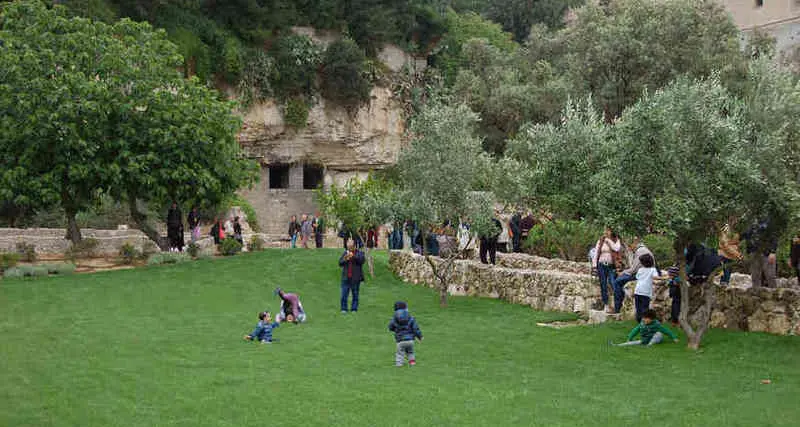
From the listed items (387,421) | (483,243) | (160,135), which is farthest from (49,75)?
(387,421)

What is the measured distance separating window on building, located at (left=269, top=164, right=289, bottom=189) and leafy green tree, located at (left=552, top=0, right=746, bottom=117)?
2199cm

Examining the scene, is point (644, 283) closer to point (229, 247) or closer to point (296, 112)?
point (229, 247)

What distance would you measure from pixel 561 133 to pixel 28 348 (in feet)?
40.3

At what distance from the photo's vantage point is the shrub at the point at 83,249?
31.8m

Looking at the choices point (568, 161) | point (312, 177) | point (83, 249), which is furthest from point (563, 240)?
point (312, 177)

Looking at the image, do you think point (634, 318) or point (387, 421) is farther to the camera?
point (634, 318)

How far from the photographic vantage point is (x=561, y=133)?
21125mm

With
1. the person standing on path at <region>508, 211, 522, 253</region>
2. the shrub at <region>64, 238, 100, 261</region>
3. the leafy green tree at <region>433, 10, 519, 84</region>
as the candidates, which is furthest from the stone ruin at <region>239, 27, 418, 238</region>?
the person standing on path at <region>508, 211, 522, 253</region>

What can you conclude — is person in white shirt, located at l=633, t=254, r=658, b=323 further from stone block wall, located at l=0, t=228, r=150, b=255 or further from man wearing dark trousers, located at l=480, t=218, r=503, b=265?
stone block wall, located at l=0, t=228, r=150, b=255

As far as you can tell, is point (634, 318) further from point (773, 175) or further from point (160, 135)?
point (160, 135)

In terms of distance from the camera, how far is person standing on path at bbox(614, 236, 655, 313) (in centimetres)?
1782

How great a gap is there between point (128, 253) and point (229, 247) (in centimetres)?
388

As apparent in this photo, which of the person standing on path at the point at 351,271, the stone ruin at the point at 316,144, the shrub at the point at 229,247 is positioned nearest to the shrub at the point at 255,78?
A: the stone ruin at the point at 316,144

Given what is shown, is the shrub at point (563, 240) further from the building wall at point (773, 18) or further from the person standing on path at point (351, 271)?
the building wall at point (773, 18)
